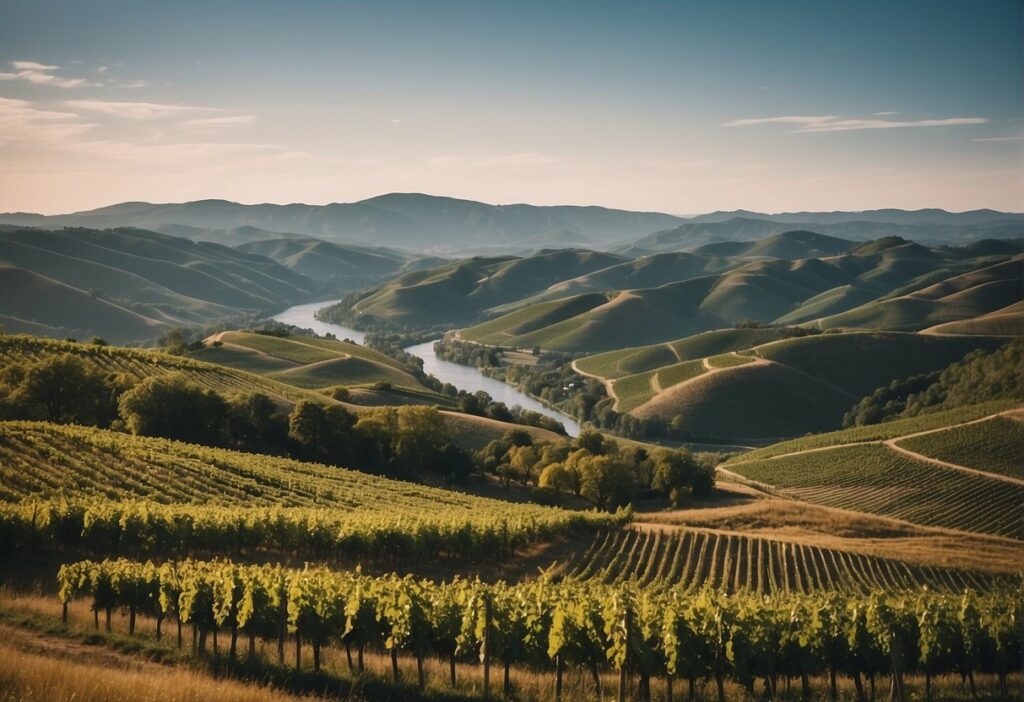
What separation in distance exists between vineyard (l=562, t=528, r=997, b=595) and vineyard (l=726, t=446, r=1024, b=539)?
27445mm

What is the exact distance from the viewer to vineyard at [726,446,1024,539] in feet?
237

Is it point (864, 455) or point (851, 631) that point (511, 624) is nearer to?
point (851, 631)

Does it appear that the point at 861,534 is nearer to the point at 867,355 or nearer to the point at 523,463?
the point at 523,463

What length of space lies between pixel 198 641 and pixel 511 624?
389 inches

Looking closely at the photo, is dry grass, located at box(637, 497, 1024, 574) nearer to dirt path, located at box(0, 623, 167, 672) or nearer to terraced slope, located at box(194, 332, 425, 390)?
dirt path, located at box(0, 623, 167, 672)

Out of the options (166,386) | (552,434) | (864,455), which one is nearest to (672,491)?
(552,434)

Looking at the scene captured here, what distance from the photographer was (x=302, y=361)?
145750 millimetres

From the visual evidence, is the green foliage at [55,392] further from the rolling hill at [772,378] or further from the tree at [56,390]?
the rolling hill at [772,378]

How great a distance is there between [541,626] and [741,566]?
2650 cm

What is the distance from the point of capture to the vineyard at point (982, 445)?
8575 cm

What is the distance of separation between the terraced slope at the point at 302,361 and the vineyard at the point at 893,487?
214 feet

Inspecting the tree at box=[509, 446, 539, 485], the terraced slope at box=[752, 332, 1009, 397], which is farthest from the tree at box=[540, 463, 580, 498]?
the terraced slope at box=[752, 332, 1009, 397]

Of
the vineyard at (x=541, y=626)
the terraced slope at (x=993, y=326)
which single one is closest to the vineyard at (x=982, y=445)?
the vineyard at (x=541, y=626)

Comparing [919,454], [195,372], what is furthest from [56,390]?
[919,454]
